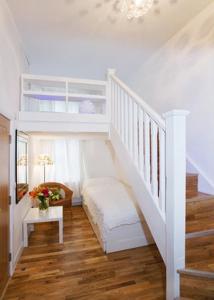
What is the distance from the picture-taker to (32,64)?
380cm

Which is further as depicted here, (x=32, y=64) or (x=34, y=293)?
(x=32, y=64)

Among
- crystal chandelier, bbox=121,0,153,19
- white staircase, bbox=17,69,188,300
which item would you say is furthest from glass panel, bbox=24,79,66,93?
crystal chandelier, bbox=121,0,153,19

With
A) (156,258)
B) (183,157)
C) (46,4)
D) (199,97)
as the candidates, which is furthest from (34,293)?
(46,4)

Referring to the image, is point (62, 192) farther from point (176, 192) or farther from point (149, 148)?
point (176, 192)

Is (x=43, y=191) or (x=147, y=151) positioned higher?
(x=147, y=151)

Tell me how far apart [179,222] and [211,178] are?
44.1 inches

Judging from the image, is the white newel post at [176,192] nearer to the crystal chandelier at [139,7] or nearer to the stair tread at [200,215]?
the stair tread at [200,215]

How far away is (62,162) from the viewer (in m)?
5.04

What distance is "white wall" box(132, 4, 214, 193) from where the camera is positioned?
2338mm

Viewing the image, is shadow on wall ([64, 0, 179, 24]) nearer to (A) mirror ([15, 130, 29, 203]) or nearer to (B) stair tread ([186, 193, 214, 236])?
(A) mirror ([15, 130, 29, 203])

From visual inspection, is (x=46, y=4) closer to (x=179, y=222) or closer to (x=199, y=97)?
(x=199, y=97)

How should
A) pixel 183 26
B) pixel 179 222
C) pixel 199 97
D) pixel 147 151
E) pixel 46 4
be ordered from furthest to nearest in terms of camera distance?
pixel 183 26, pixel 199 97, pixel 46 4, pixel 147 151, pixel 179 222

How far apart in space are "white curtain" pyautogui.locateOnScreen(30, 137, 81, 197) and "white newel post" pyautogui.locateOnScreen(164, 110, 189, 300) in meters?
3.71

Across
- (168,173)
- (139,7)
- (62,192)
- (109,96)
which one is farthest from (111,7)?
(62,192)
